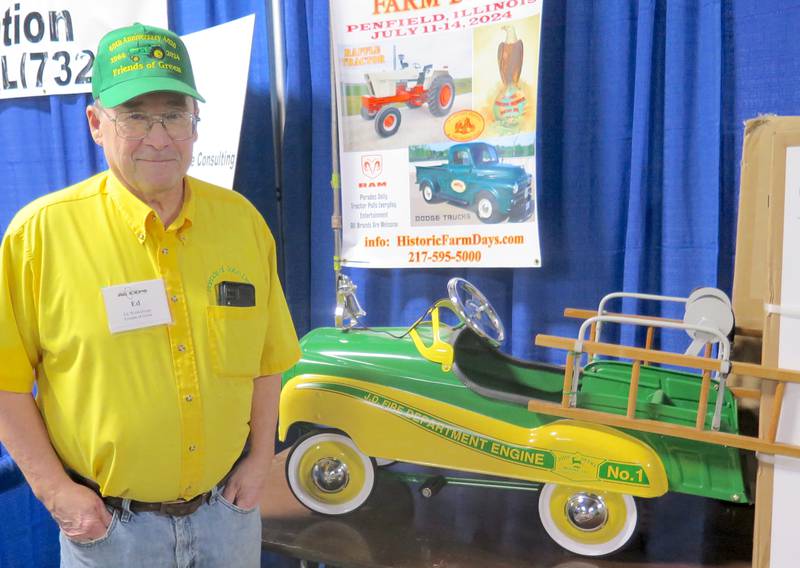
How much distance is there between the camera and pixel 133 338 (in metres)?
0.97

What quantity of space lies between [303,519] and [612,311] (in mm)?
920

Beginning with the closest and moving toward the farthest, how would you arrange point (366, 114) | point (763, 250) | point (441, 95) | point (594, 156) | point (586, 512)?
point (586, 512), point (763, 250), point (594, 156), point (441, 95), point (366, 114)

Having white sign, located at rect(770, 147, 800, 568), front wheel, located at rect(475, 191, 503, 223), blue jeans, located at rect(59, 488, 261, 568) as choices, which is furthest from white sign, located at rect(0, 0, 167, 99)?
white sign, located at rect(770, 147, 800, 568)

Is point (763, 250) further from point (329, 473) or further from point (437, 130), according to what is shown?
point (329, 473)

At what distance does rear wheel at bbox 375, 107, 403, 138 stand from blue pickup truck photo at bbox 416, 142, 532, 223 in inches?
5.3

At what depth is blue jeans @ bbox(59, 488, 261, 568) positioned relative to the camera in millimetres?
987

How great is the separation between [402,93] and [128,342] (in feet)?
3.69

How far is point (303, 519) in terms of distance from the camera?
Answer: 1319 mm

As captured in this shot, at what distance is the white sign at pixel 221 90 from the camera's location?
1.86 meters

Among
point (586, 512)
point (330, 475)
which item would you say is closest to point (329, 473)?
point (330, 475)

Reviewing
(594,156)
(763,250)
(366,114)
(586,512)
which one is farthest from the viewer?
(366,114)

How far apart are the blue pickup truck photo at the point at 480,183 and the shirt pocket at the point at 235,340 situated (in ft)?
2.72

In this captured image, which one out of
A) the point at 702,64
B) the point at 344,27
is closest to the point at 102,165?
the point at 344,27

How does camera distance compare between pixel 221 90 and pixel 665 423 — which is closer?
pixel 665 423
